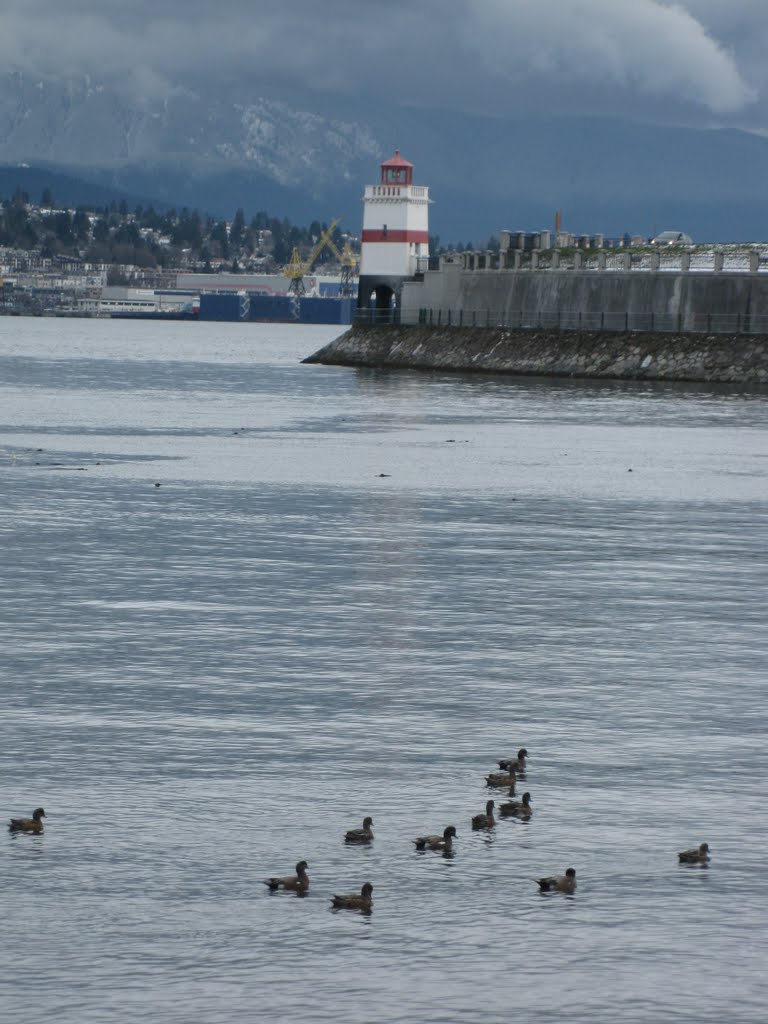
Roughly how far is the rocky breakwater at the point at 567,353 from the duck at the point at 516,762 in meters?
67.1

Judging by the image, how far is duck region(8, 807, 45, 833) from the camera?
51.6 feet

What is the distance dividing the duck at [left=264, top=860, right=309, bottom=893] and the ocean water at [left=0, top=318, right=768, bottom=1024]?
3.6 inches

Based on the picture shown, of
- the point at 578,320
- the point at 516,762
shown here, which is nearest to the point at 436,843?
the point at 516,762

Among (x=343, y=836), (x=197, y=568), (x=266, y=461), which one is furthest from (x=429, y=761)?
(x=266, y=461)

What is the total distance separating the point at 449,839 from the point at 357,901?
153 cm

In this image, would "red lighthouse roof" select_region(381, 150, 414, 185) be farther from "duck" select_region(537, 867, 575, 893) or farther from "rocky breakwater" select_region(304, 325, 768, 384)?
"duck" select_region(537, 867, 575, 893)

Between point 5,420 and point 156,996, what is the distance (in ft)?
193

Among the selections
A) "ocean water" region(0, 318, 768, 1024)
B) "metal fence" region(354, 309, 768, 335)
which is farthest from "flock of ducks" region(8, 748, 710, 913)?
"metal fence" region(354, 309, 768, 335)

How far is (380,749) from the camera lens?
18688mm

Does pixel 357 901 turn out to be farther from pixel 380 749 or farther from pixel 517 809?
pixel 380 749

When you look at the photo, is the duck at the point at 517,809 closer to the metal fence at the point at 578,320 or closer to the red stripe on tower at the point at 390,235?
the metal fence at the point at 578,320

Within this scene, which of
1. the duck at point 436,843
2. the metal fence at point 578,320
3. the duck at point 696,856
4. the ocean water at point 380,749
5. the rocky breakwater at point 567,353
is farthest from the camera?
the metal fence at point 578,320

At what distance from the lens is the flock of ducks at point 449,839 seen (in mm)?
14375

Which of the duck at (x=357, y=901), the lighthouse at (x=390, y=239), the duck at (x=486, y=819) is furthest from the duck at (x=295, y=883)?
the lighthouse at (x=390, y=239)
